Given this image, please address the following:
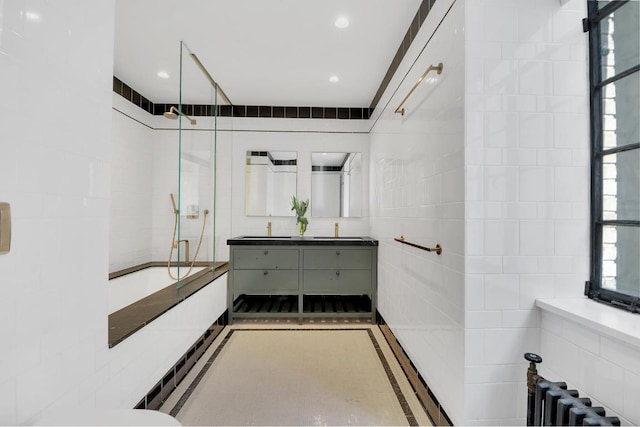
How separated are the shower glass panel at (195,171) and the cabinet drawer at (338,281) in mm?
1019

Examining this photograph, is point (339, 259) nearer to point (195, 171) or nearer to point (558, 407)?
point (195, 171)

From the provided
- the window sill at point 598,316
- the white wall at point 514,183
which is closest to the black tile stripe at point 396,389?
the white wall at point 514,183

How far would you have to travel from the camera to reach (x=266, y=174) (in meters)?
3.92

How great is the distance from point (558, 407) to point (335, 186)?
309 centimetres

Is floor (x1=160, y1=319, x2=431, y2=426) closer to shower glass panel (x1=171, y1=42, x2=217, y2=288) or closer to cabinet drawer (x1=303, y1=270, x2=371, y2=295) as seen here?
cabinet drawer (x1=303, y1=270, x2=371, y2=295)

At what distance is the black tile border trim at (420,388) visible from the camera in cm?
168

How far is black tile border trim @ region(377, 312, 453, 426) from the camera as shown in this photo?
5.52ft

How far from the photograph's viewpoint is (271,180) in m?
3.92

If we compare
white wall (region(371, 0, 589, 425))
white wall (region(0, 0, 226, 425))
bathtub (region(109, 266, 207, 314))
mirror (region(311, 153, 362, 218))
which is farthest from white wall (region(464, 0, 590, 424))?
mirror (region(311, 153, 362, 218))

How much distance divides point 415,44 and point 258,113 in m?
2.27

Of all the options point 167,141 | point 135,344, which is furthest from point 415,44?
point 167,141

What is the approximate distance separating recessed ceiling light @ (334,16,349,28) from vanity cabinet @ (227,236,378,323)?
1.96 m

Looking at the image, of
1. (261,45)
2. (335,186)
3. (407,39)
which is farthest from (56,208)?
(335,186)

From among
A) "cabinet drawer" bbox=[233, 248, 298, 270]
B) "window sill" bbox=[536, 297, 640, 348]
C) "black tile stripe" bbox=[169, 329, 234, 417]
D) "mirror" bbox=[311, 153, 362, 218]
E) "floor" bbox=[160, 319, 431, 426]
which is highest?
"mirror" bbox=[311, 153, 362, 218]
